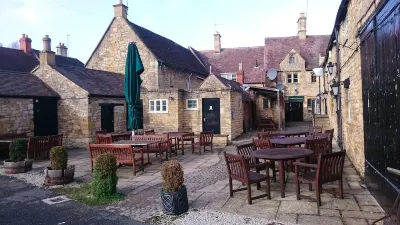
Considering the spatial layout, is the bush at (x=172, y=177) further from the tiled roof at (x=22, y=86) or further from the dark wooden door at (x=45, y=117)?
the dark wooden door at (x=45, y=117)

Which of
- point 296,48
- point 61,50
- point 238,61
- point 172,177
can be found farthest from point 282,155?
point 61,50

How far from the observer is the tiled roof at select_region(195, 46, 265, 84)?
30.4 m

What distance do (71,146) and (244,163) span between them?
12520mm

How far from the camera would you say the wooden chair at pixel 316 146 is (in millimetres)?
7100

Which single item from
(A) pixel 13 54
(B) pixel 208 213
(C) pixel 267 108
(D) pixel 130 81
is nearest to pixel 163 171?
(B) pixel 208 213

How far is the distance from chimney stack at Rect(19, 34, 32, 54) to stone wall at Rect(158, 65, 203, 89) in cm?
1392

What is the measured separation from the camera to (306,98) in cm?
3064

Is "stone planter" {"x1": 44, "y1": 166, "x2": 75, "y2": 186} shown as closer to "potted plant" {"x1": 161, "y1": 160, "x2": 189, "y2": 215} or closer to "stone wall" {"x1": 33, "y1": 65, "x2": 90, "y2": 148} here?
"potted plant" {"x1": 161, "y1": 160, "x2": 189, "y2": 215}

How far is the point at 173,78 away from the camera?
24.0 metres

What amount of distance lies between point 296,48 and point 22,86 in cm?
2614

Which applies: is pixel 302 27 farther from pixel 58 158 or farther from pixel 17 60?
pixel 58 158

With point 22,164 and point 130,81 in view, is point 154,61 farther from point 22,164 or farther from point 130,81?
point 22,164

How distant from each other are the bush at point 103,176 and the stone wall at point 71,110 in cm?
975

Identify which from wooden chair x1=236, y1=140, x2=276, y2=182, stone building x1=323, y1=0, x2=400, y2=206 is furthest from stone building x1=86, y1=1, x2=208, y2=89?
stone building x1=323, y1=0, x2=400, y2=206
